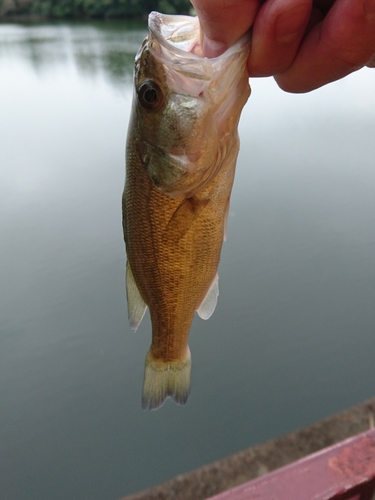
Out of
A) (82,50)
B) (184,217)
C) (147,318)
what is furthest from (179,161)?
(82,50)

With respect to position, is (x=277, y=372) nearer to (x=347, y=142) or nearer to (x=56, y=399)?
(x=56, y=399)

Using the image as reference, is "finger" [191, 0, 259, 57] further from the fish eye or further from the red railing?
the red railing

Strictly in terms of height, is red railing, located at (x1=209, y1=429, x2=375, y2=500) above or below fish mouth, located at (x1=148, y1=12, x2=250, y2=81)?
below

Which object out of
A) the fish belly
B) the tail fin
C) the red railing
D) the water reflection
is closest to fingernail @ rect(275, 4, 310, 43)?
the fish belly

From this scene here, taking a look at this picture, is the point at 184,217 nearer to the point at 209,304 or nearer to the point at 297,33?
the point at 209,304

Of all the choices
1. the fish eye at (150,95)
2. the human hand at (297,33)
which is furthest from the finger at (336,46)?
the fish eye at (150,95)

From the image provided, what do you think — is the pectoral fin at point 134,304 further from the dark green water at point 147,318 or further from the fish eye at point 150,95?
the dark green water at point 147,318
